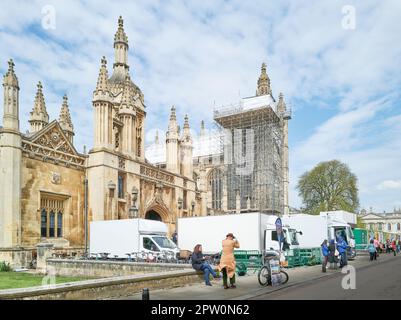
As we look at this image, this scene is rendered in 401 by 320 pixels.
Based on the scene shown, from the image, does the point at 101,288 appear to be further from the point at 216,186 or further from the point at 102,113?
the point at 216,186

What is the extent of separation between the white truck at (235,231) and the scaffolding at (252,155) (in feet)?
104

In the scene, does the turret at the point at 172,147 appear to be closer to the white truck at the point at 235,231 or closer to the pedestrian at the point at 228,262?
the white truck at the point at 235,231

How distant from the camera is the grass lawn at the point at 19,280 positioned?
14.3 metres

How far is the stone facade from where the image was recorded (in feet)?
66.1

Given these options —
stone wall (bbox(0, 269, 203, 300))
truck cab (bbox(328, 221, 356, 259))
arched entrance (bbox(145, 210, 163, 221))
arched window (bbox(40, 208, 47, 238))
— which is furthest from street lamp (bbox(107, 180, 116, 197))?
truck cab (bbox(328, 221, 356, 259))

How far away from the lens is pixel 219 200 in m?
58.9

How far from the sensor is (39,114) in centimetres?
3150

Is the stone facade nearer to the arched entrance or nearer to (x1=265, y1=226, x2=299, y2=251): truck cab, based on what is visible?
the arched entrance

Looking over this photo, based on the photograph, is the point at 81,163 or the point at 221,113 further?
the point at 221,113

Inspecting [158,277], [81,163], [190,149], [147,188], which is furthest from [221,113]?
[158,277]

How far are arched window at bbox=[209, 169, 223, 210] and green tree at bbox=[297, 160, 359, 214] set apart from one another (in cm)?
1187

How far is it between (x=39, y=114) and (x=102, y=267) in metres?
18.3
